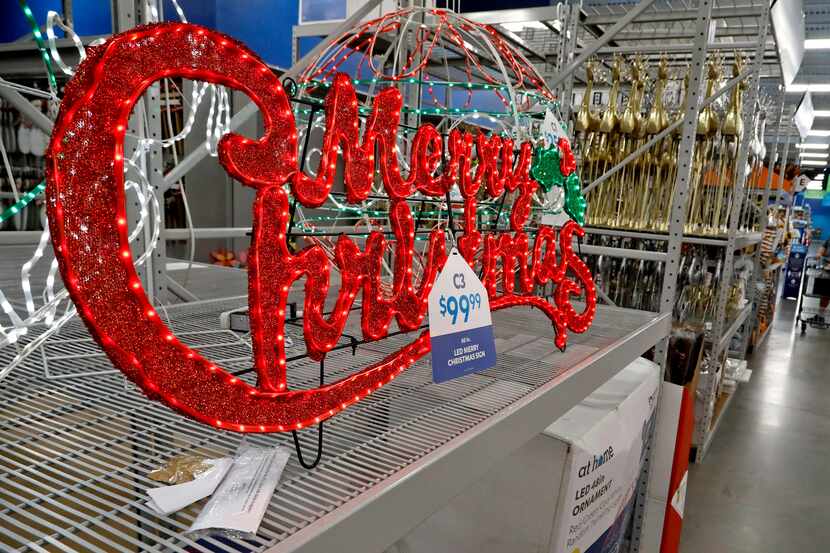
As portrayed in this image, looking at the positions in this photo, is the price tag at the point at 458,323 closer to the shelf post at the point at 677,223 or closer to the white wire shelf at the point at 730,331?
the shelf post at the point at 677,223

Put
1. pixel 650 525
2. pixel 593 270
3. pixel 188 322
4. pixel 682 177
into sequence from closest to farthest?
pixel 188 322 < pixel 682 177 < pixel 650 525 < pixel 593 270

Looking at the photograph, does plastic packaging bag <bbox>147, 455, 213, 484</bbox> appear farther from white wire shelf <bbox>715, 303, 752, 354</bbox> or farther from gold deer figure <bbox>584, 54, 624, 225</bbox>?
white wire shelf <bbox>715, 303, 752, 354</bbox>

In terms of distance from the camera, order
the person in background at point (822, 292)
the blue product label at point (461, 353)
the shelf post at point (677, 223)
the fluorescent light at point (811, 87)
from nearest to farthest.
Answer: the blue product label at point (461, 353) → the shelf post at point (677, 223) → the person in background at point (822, 292) → the fluorescent light at point (811, 87)

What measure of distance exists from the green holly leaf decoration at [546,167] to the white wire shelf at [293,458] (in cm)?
37

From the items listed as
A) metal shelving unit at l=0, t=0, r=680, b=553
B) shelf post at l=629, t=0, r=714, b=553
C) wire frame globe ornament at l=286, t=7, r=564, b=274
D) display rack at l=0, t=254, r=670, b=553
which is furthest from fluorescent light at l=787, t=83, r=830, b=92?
display rack at l=0, t=254, r=670, b=553

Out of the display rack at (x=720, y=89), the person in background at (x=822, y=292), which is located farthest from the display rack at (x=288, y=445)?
the person in background at (x=822, y=292)

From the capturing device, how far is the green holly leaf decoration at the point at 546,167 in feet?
4.07

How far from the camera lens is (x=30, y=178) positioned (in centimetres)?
360

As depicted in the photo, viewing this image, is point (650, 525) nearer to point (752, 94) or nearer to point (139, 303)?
Result: point (139, 303)

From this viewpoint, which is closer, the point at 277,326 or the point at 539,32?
the point at 277,326

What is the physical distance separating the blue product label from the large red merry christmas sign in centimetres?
7

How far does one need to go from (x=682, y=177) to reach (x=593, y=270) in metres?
1.83

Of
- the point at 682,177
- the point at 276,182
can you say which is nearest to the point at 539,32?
the point at 682,177

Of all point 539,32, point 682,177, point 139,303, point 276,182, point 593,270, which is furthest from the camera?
point 539,32
